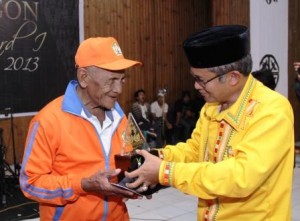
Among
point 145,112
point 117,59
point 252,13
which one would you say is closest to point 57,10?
point 145,112

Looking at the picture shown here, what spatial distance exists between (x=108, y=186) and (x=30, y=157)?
0.35 m

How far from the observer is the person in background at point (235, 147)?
1.62m

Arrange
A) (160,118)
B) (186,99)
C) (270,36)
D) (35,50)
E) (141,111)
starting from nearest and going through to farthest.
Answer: (35,50)
(270,36)
(141,111)
(160,118)
(186,99)

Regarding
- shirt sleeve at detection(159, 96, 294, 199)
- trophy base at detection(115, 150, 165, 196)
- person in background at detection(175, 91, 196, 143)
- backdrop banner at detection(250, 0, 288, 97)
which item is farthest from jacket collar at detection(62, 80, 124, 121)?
person in background at detection(175, 91, 196, 143)

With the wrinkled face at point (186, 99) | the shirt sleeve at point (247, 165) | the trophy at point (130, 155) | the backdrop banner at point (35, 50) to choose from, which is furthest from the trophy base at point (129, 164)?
the wrinkled face at point (186, 99)

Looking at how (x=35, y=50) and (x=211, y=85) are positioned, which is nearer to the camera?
(x=211, y=85)

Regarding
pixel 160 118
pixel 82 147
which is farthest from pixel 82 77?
pixel 160 118

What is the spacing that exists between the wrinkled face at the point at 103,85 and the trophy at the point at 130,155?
0.14m

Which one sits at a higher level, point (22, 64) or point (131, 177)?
point (22, 64)

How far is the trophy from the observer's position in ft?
6.05

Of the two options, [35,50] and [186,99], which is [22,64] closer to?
[35,50]

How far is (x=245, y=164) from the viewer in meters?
1.59

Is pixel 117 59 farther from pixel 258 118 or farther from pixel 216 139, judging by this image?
pixel 258 118

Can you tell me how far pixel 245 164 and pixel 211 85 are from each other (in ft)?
1.13
